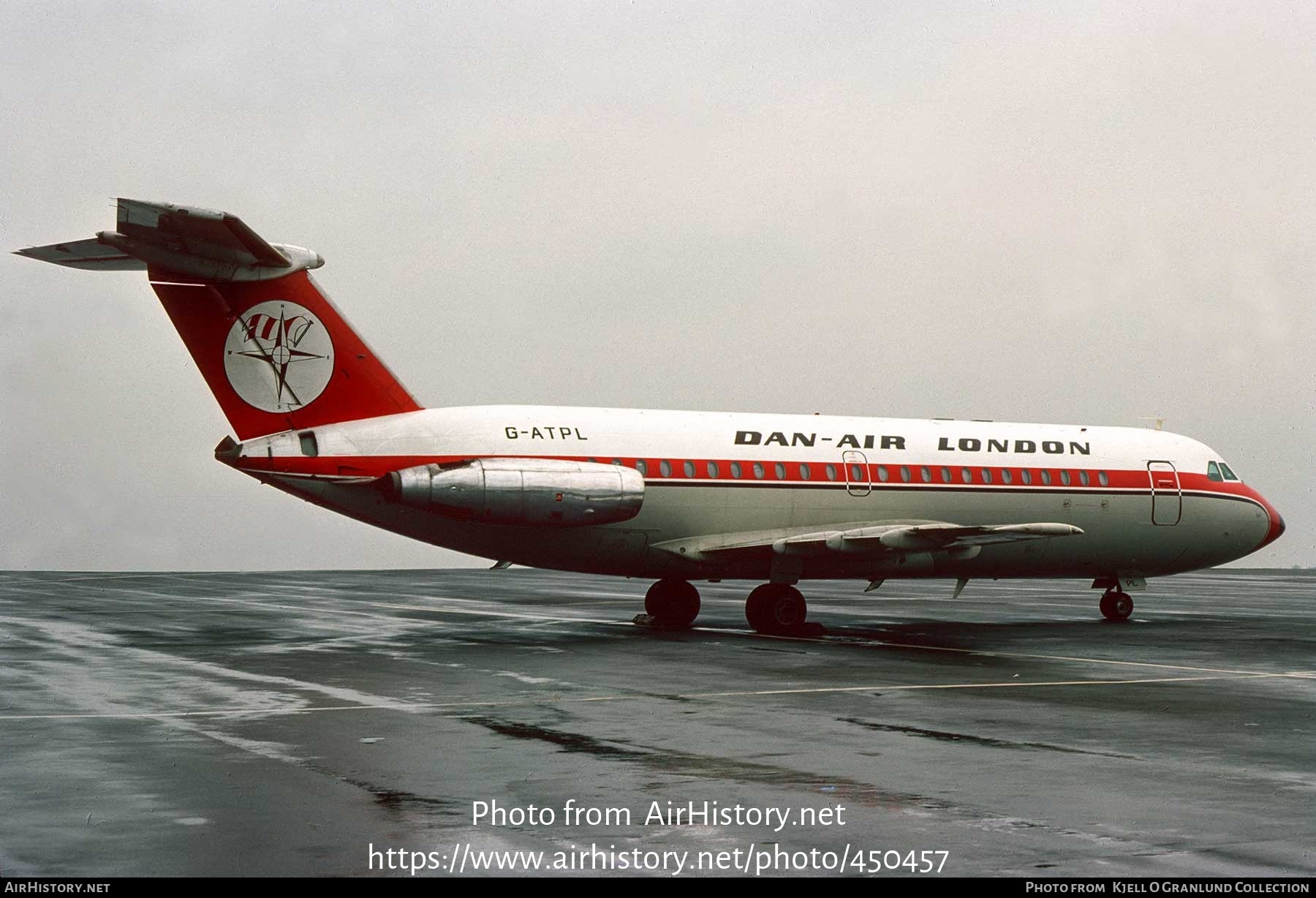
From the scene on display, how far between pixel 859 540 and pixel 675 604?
4.21 metres

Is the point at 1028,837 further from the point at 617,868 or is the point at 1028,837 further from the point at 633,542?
the point at 633,542

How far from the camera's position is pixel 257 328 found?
22188 mm

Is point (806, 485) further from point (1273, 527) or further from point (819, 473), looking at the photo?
point (1273, 527)

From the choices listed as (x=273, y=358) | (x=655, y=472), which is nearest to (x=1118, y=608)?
(x=655, y=472)

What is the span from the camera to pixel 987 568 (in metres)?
27.6

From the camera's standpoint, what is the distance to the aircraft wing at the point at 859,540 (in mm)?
23609

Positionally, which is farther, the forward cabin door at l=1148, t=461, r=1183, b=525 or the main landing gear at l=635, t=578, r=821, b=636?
the forward cabin door at l=1148, t=461, r=1183, b=525

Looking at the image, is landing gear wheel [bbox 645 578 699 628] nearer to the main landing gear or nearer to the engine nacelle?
the main landing gear

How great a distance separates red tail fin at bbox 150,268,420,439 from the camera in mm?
22000

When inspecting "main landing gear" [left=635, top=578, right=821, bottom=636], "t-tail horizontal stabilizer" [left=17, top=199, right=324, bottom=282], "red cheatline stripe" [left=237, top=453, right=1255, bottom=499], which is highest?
"t-tail horizontal stabilizer" [left=17, top=199, right=324, bottom=282]

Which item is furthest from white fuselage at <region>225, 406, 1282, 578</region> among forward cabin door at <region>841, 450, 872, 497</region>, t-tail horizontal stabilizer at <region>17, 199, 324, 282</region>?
t-tail horizontal stabilizer at <region>17, 199, 324, 282</region>

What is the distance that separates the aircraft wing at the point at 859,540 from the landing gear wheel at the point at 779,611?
83 cm

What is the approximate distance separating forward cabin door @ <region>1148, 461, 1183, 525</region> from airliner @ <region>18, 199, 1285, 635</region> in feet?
0.14
